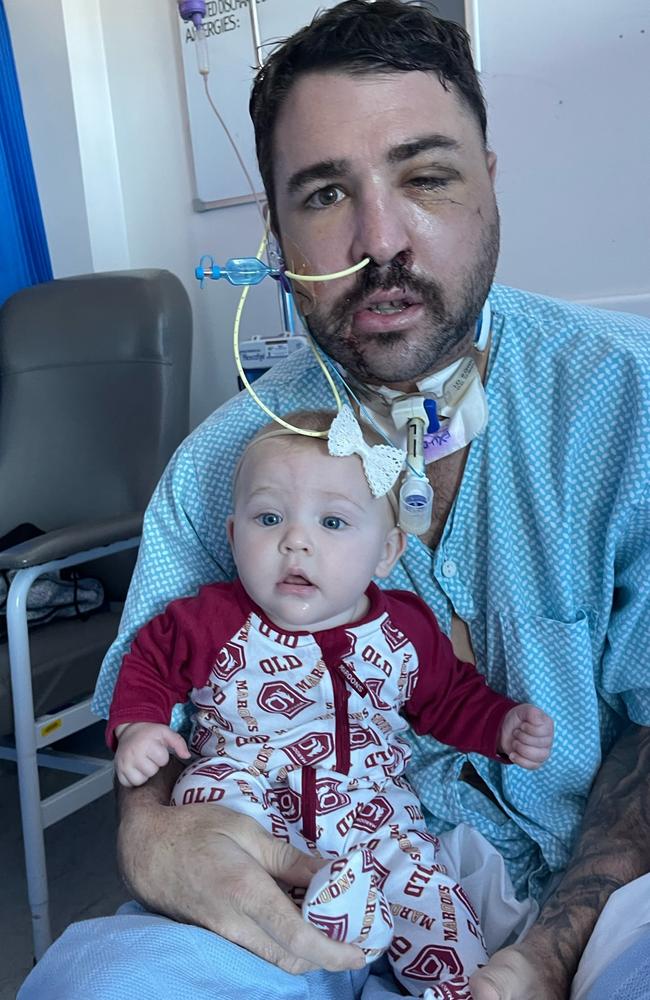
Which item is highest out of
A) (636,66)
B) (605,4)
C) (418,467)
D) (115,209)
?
(605,4)

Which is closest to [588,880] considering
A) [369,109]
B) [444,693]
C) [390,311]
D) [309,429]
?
[444,693]

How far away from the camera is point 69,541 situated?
171 centimetres

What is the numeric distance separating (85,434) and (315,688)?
1.45m

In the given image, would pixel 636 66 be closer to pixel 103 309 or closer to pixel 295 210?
pixel 295 210

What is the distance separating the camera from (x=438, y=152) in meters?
1.10

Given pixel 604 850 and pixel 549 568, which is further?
pixel 549 568

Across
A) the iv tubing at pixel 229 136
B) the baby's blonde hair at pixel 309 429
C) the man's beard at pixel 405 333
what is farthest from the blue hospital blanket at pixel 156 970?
the iv tubing at pixel 229 136

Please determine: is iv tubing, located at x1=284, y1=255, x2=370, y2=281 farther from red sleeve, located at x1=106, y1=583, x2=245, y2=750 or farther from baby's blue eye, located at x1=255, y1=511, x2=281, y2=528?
red sleeve, located at x1=106, y1=583, x2=245, y2=750

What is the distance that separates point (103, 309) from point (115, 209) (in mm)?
899

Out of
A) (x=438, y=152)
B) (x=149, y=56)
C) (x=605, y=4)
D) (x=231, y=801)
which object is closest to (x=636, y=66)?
(x=605, y=4)

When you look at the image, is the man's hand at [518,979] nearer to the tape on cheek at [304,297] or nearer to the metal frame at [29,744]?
the tape on cheek at [304,297]

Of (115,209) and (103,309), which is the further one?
(115,209)

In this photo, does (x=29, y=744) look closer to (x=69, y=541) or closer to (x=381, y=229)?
(x=69, y=541)

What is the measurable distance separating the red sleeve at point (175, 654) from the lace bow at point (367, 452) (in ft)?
0.77
